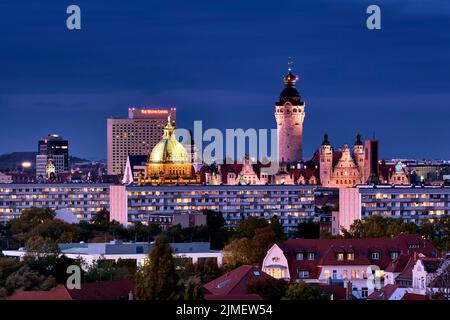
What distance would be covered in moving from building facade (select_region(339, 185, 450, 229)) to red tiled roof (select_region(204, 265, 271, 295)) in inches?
2163

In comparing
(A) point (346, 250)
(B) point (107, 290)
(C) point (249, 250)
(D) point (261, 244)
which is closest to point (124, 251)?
(D) point (261, 244)

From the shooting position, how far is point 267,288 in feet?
138

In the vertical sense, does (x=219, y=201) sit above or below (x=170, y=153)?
below

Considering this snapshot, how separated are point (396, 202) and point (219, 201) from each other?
70.0ft

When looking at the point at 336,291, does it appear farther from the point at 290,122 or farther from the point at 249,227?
the point at 290,122

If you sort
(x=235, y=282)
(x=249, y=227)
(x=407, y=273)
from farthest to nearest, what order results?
1. (x=249, y=227)
2. (x=407, y=273)
3. (x=235, y=282)

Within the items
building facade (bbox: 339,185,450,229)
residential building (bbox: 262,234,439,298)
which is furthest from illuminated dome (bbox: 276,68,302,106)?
residential building (bbox: 262,234,439,298)

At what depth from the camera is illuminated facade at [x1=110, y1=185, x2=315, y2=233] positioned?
404 ft

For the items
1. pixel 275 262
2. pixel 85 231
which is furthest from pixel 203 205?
pixel 275 262

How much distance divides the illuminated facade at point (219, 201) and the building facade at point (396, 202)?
14.1 meters

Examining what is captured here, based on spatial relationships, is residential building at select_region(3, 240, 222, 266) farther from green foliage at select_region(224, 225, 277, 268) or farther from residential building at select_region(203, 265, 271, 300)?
residential building at select_region(203, 265, 271, 300)

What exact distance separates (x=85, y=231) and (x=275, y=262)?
30880 mm

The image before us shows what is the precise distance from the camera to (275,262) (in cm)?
5875

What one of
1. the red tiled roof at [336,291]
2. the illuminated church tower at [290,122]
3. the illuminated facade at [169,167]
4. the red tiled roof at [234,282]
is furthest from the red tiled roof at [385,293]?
the illuminated church tower at [290,122]
